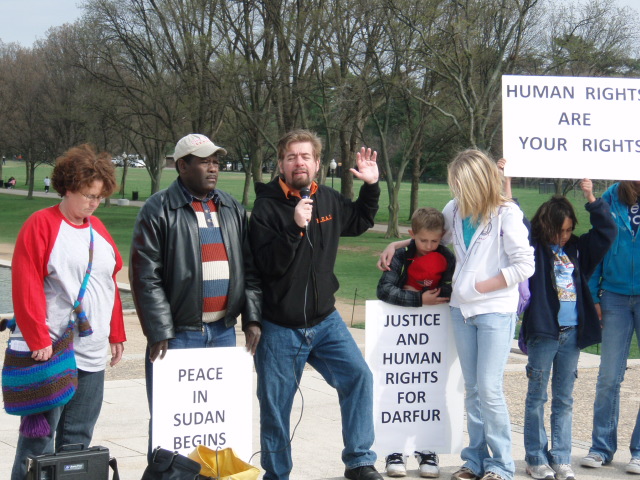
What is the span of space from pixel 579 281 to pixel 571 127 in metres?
0.95

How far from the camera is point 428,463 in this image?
5523mm

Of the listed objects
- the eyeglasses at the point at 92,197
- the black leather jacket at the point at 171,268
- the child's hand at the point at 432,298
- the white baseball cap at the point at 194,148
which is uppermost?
the white baseball cap at the point at 194,148

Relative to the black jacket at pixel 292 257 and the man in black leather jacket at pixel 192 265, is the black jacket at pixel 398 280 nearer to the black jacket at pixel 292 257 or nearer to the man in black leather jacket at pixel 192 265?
the black jacket at pixel 292 257

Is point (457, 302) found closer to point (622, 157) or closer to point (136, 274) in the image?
point (622, 157)

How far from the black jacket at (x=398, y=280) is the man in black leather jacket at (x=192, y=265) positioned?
999 millimetres

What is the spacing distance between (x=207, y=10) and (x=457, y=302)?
1235 inches

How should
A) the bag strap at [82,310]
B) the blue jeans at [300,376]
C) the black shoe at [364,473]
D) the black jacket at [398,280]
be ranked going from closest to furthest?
the bag strap at [82,310] → the blue jeans at [300,376] → the black shoe at [364,473] → the black jacket at [398,280]

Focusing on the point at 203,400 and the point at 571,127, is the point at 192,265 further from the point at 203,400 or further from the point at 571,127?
the point at 571,127

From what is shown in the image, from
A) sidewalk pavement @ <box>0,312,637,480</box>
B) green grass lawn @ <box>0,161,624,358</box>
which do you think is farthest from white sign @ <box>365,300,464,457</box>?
green grass lawn @ <box>0,161,624,358</box>

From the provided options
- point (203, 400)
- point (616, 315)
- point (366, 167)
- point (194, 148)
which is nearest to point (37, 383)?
point (203, 400)

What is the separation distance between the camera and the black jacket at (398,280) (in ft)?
18.2

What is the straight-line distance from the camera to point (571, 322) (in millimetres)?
5457

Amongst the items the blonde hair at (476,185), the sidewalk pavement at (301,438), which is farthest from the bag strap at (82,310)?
the blonde hair at (476,185)

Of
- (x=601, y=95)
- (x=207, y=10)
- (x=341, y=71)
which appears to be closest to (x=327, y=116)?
(x=341, y=71)
